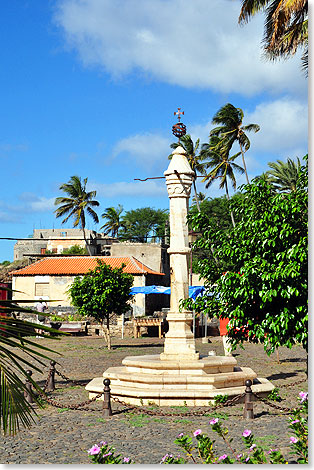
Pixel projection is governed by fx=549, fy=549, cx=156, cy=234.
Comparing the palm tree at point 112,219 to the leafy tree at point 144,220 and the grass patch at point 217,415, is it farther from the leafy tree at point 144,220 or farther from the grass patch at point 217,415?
the grass patch at point 217,415

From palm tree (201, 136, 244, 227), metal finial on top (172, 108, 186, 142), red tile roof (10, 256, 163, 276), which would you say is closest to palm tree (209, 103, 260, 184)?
palm tree (201, 136, 244, 227)

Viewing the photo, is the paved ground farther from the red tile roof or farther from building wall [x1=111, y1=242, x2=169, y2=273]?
building wall [x1=111, y1=242, x2=169, y2=273]

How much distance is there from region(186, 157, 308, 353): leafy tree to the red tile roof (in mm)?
25649

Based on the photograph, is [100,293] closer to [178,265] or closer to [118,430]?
[178,265]

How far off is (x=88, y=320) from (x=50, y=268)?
583 centimetres

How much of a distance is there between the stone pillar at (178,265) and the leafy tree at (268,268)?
124 inches

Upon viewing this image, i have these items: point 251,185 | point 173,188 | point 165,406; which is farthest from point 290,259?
point 173,188

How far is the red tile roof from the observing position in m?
35.5

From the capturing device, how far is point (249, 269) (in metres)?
7.51

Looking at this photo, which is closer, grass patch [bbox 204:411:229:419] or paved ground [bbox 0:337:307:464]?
paved ground [bbox 0:337:307:464]

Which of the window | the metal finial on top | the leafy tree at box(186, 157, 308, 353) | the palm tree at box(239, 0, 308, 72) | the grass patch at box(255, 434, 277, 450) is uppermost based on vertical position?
the palm tree at box(239, 0, 308, 72)

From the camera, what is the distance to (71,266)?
37219mm

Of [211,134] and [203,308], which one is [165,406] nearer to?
[203,308]

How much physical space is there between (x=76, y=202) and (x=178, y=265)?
4265 centimetres
